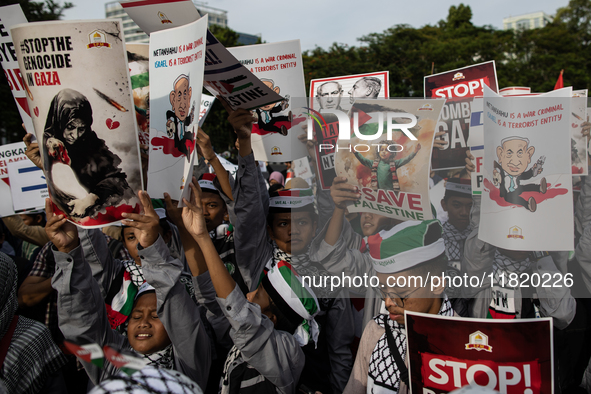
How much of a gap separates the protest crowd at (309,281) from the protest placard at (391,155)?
0.01 m

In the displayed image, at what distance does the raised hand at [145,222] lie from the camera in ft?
5.50

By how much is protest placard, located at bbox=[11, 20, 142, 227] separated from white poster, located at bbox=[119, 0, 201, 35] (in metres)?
0.23

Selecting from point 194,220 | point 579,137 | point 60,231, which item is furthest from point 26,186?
point 579,137

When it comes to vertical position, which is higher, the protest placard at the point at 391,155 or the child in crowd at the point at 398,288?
the protest placard at the point at 391,155

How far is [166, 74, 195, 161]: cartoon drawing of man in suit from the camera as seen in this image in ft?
5.32

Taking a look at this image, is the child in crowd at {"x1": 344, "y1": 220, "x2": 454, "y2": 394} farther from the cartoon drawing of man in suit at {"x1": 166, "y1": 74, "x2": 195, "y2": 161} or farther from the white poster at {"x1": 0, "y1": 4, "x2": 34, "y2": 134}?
the white poster at {"x1": 0, "y1": 4, "x2": 34, "y2": 134}

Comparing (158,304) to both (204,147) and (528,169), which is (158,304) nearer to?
(204,147)

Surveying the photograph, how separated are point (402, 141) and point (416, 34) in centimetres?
3755

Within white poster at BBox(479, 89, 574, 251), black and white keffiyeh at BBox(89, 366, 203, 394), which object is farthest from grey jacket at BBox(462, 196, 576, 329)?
black and white keffiyeh at BBox(89, 366, 203, 394)

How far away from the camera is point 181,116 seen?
165 cm

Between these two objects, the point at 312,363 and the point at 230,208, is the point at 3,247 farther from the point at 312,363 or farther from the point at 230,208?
the point at 312,363

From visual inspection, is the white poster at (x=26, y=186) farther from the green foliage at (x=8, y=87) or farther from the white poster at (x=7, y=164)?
the green foliage at (x=8, y=87)

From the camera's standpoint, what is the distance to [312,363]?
233cm

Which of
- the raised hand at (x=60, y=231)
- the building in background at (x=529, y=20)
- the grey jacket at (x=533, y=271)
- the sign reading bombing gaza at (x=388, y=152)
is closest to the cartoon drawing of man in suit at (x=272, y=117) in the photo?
the sign reading bombing gaza at (x=388, y=152)
